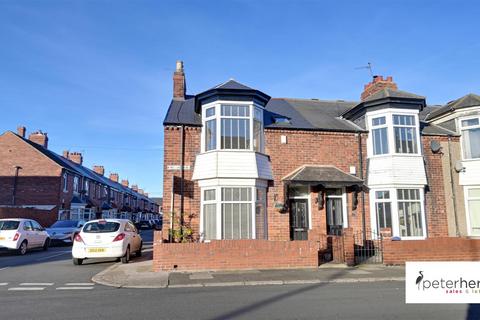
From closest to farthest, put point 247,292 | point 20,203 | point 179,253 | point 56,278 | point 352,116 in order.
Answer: point 247,292, point 56,278, point 179,253, point 352,116, point 20,203

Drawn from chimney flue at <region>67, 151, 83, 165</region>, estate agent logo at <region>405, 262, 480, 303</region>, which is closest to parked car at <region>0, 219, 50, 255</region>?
estate agent logo at <region>405, 262, 480, 303</region>

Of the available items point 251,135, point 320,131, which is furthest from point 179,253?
point 320,131

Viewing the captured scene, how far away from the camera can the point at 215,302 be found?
7477mm

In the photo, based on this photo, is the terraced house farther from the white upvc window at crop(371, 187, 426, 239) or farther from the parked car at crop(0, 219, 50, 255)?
the parked car at crop(0, 219, 50, 255)

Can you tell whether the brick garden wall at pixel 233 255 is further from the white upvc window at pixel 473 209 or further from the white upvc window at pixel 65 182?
the white upvc window at pixel 65 182

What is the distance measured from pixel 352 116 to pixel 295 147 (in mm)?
3809

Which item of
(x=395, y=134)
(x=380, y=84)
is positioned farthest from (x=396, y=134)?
(x=380, y=84)

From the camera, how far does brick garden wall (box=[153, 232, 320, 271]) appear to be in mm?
11500

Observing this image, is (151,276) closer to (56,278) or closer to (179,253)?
(179,253)

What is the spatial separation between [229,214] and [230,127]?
3.43m

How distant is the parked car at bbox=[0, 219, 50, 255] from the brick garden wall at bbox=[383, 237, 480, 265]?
15.5 m

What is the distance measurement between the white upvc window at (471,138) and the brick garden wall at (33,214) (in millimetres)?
27640

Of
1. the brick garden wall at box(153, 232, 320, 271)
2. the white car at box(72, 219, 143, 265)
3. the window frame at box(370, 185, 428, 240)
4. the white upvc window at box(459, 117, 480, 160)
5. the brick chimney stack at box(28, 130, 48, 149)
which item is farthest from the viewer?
the brick chimney stack at box(28, 130, 48, 149)

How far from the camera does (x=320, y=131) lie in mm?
16328
